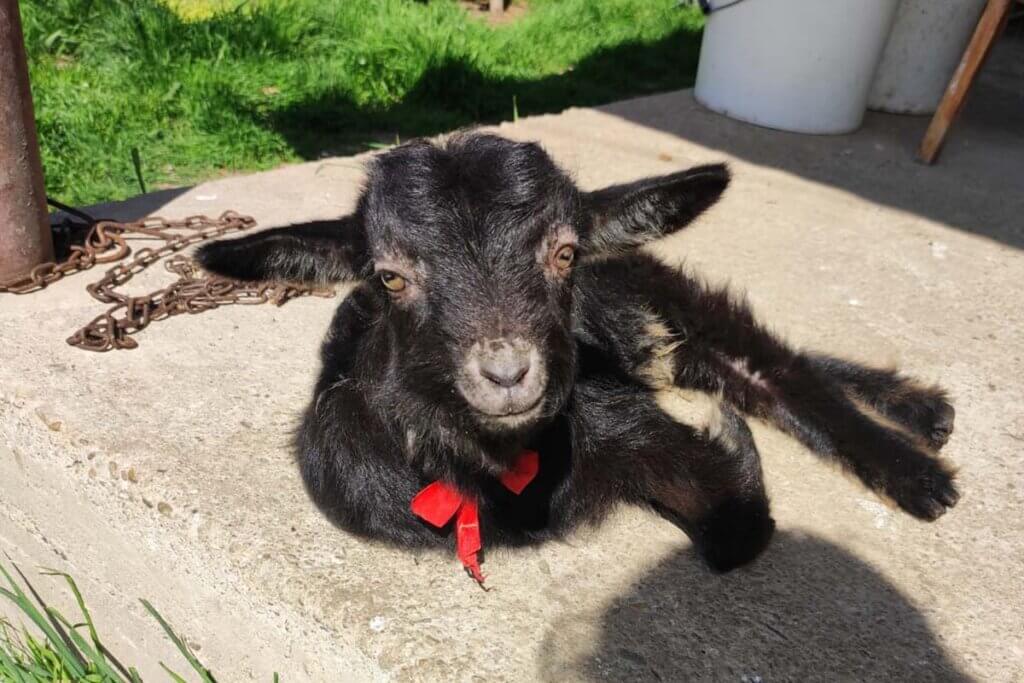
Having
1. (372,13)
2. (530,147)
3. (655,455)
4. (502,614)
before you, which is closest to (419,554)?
(502,614)

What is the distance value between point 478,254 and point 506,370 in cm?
33

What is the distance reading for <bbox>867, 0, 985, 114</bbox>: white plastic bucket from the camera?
5.79 metres

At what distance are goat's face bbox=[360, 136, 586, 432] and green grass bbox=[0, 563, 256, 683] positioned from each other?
974 millimetres

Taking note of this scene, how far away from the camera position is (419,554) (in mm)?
2570

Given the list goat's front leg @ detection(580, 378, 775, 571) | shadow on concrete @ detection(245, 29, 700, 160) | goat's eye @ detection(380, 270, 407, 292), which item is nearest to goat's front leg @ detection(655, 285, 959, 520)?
goat's front leg @ detection(580, 378, 775, 571)

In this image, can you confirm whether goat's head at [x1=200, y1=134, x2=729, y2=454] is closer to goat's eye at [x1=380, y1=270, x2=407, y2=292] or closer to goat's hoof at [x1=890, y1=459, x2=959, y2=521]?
goat's eye at [x1=380, y1=270, x2=407, y2=292]

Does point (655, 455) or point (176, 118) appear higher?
point (655, 455)

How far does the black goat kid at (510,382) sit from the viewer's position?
226cm

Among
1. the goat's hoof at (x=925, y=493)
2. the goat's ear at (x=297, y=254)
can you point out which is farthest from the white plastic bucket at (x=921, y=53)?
the goat's ear at (x=297, y=254)

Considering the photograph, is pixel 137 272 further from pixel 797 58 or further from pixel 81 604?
pixel 797 58

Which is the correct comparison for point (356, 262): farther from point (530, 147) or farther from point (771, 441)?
point (771, 441)

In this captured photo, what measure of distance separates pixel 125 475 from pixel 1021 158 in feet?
17.7

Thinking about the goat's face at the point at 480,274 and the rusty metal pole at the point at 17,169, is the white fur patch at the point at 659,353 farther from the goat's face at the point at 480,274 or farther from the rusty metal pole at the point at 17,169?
the rusty metal pole at the point at 17,169

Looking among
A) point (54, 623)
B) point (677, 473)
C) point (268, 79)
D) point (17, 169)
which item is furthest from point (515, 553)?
point (268, 79)
